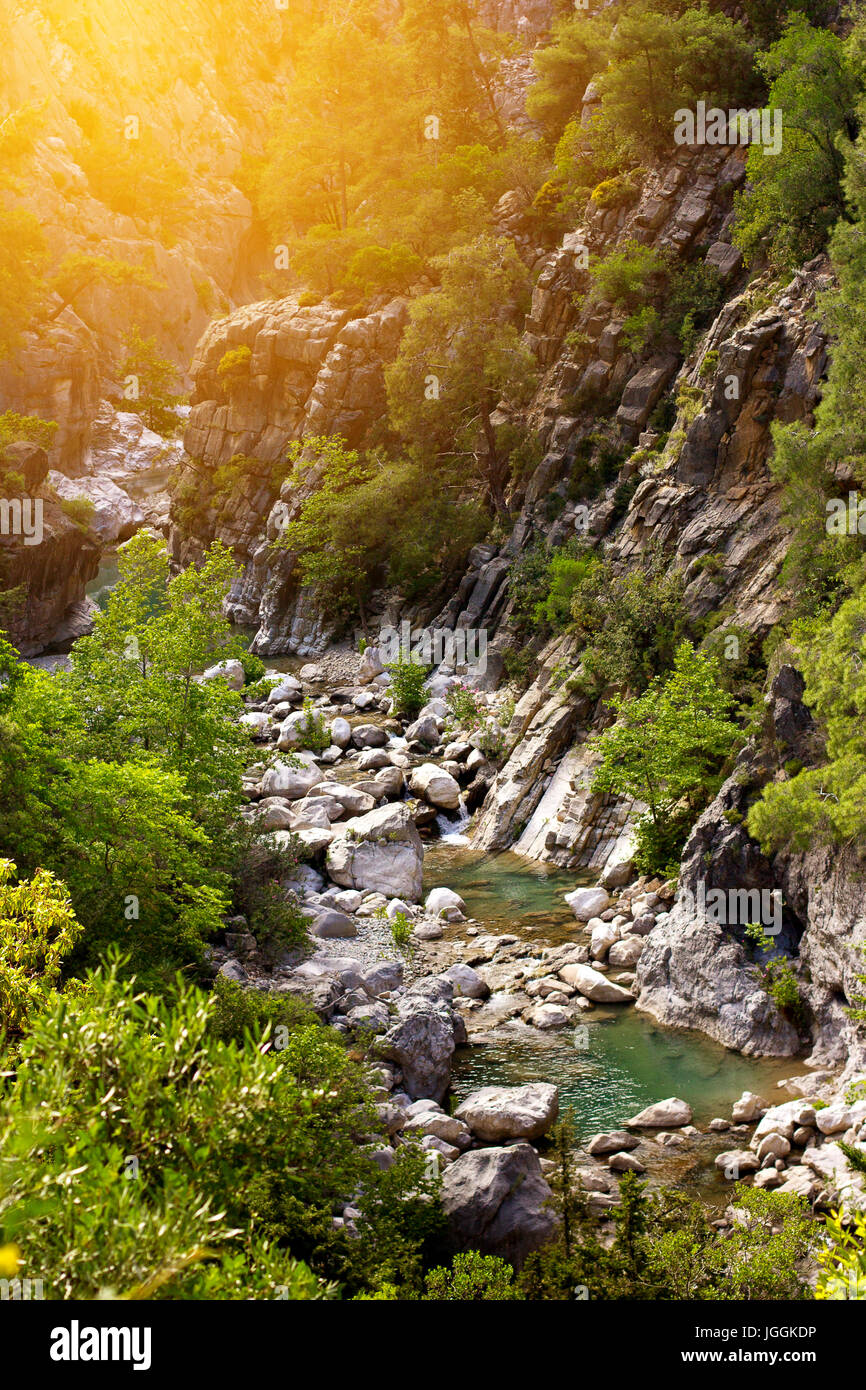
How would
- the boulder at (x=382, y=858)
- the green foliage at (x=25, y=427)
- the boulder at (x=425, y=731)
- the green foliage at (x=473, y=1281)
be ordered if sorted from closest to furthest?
the green foliage at (x=473, y=1281), the boulder at (x=382, y=858), the boulder at (x=425, y=731), the green foliage at (x=25, y=427)

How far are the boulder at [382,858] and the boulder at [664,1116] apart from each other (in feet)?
→ 34.0

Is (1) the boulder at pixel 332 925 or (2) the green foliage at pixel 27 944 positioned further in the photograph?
(1) the boulder at pixel 332 925

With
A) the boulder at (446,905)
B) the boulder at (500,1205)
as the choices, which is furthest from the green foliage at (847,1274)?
the boulder at (446,905)

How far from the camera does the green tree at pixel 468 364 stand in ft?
145

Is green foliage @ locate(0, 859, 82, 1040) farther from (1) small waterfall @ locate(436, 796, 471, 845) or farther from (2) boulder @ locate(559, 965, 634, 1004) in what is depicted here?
(1) small waterfall @ locate(436, 796, 471, 845)

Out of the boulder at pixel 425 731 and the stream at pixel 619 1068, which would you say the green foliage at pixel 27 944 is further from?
the boulder at pixel 425 731

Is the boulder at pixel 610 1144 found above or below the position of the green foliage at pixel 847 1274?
below

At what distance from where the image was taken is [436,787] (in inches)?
1271

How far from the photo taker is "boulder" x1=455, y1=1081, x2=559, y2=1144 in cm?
1633

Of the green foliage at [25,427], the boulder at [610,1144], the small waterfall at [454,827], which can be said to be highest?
the green foliage at [25,427]

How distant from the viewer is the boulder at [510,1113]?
1633 cm

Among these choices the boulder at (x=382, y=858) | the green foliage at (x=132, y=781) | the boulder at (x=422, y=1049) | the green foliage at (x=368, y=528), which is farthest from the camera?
the green foliage at (x=368, y=528)

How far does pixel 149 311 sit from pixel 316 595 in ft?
225
